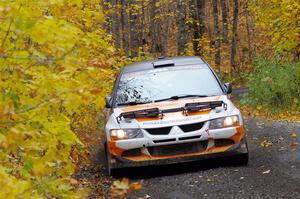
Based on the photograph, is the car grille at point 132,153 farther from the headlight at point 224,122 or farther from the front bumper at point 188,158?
the headlight at point 224,122

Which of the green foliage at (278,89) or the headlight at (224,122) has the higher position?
the headlight at (224,122)

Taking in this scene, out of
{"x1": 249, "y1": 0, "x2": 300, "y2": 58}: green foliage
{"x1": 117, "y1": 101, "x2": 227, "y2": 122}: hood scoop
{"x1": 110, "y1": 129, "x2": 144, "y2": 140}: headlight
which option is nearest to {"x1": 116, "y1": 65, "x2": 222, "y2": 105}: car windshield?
{"x1": 117, "y1": 101, "x2": 227, "y2": 122}: hood scoop

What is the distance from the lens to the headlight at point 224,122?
8188mm

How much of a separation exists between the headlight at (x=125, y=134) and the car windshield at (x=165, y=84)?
0.69 metres

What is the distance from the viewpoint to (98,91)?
3729 millimetres

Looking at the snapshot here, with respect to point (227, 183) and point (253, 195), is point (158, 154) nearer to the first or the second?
point (227, 183)

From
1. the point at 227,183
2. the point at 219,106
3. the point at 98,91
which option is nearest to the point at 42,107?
the point at 98,91

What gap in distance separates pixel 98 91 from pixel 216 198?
11.8ft

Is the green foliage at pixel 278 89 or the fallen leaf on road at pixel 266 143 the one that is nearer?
the fallen leaf on road at pixel 266 143

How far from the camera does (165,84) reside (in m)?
9.19

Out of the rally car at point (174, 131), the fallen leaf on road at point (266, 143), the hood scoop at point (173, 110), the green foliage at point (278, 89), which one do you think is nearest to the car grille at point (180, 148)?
the rally car at point (174, 131)

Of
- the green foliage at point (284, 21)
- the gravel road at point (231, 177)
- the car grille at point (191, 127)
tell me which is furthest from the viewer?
the green foliage at point (284, 21)

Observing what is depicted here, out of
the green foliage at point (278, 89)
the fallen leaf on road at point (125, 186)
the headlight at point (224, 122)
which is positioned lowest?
the green foliage at point (278, 89)

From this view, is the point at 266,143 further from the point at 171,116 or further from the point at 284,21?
the point at 284,21
